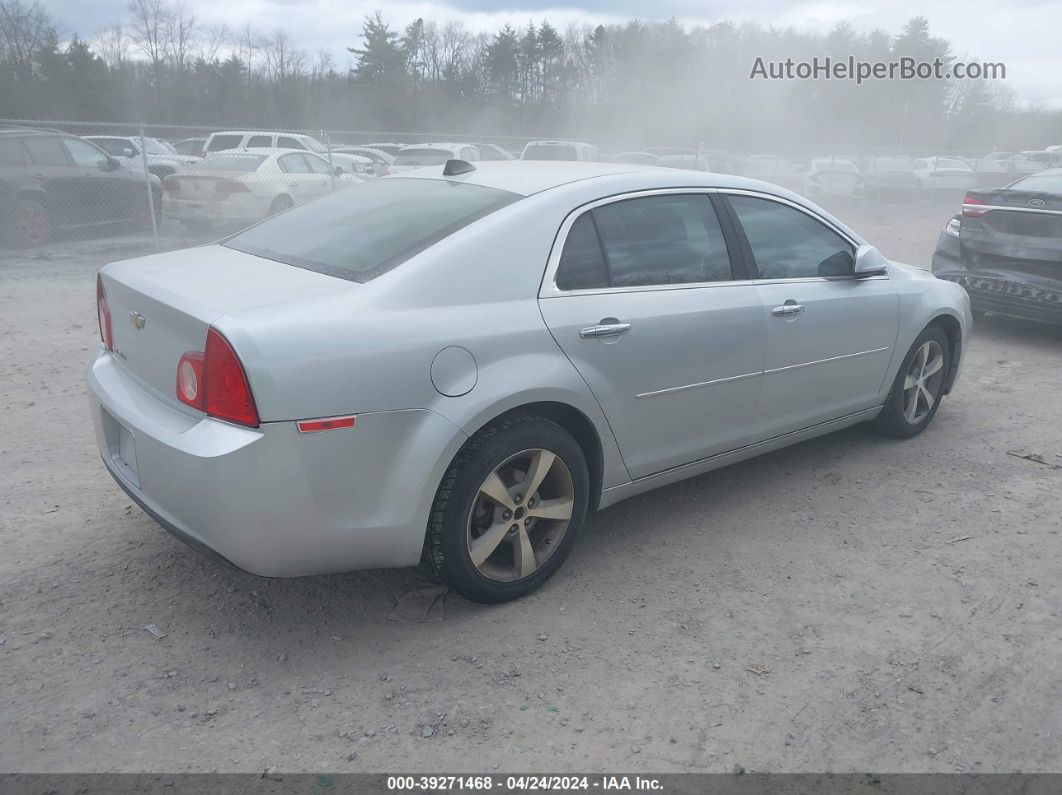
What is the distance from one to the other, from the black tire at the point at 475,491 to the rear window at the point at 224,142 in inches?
647

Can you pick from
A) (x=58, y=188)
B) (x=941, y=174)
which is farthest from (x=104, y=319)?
(x=941, y=174)

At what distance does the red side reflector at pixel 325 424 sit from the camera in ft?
8.35

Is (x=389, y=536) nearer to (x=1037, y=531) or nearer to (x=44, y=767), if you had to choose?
(x=44, y=767)

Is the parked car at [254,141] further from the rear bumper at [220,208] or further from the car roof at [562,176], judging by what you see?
the car roof at [562,176]

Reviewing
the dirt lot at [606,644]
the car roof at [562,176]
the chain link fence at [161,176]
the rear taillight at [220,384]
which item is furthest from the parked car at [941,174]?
the rear taillight at [220,384]

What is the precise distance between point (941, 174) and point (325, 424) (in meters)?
26.7

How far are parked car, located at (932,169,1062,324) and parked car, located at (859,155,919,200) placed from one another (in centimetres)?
1681

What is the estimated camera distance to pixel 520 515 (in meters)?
3.12

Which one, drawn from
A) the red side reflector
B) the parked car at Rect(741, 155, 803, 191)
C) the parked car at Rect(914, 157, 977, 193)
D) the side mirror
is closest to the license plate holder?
the red side reflector

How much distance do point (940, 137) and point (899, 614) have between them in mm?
56671

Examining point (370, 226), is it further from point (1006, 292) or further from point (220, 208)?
point (220, 208)

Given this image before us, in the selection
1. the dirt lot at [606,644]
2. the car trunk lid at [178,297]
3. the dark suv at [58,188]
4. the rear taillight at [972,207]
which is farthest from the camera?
the dark suv at [58,188]

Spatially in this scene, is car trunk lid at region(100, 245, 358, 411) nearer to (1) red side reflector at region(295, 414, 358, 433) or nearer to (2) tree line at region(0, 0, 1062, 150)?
(1) red side reflector at region(295, 414, 358, 433)

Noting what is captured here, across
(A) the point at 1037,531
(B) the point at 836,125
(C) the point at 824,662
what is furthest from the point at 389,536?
(B) the point at 836,125
